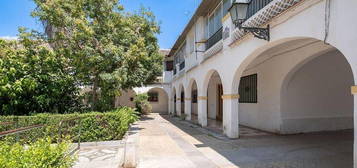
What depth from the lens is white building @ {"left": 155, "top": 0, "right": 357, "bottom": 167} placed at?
5824 millimetres

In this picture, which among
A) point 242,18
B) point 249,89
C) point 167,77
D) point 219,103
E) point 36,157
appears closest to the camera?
point 36,157

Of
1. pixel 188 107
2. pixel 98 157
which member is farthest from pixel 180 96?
pixel 98 157

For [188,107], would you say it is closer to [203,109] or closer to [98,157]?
[203,109]

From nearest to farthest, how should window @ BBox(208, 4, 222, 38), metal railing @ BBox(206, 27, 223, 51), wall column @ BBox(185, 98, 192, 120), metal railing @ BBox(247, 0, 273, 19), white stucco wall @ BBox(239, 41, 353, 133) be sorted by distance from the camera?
metal railing @ BBox(247, 0, 273, 19) < white stucco wall @ BBox(239, 41, 353, 133) < metal railing @ BBox(206, 27, 223, 51) < window @ BBox(208, 4, 222, 38) < wall column @ BBox(185, 98, 192, 120)

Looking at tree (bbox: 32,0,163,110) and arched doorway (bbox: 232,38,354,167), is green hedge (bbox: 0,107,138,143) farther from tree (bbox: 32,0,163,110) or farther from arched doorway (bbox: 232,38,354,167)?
arched doorway (bbox: 232,38,354,167)

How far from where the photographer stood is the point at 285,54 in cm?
888

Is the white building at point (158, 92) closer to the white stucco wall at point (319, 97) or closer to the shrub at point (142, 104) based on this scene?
the shrub at point (142, 104)

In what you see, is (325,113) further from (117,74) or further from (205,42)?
(117,74)

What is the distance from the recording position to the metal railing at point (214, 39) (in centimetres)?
995

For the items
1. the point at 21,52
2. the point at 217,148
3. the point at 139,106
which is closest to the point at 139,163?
the point at 217,148

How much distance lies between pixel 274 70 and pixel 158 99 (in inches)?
709

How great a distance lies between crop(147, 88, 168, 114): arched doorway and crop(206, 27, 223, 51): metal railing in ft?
50.0

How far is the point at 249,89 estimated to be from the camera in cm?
1156

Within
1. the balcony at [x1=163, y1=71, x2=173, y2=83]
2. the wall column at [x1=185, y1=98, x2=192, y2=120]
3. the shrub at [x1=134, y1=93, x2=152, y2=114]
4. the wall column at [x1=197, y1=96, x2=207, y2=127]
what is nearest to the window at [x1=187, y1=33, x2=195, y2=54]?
the wall column at [x1=185, y1=98, x2=192, y2=120]
